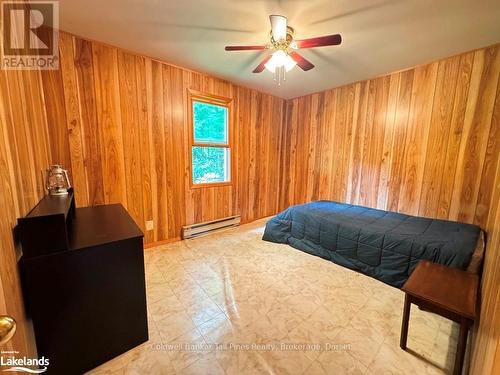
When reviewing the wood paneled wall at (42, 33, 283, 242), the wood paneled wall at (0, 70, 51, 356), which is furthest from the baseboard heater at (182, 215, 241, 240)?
the wood paneled wall at (0, 70, 51, 356)

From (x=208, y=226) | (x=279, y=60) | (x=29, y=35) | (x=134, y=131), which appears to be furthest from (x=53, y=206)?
(x=208, y=226)

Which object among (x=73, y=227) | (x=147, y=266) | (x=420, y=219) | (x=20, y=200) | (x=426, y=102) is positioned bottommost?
(x=147, y=266)

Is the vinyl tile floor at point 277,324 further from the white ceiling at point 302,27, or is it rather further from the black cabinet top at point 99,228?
the white ceiling at point 302,27

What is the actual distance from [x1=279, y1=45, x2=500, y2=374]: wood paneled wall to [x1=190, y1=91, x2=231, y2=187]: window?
62.7 inches

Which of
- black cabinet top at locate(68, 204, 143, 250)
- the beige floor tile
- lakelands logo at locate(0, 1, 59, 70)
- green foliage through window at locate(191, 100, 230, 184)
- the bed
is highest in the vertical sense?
lakelands logo at locate(0, 1, 59, 70)

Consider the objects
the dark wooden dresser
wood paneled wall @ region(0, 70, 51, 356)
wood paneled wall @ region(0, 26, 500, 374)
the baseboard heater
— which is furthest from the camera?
the baseboard heater

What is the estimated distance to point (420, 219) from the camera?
2.63m

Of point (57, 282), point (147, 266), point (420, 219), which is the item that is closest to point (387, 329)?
point (420, 219)

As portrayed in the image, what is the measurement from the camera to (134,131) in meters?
2.62

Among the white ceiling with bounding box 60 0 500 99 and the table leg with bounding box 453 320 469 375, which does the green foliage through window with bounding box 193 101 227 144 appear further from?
the table leg with bounding box 453 320 469 375

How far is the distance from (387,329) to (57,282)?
7.18 feet

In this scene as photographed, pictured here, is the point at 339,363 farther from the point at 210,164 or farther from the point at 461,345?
the point at 210,164

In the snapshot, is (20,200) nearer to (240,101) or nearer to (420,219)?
(240,101)

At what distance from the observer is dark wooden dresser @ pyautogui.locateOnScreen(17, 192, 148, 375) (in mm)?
1054
